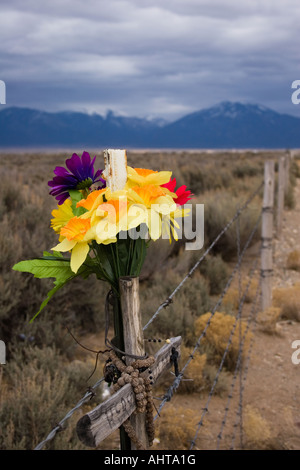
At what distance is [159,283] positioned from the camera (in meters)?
6.76

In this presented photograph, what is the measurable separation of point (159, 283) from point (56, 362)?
264cm

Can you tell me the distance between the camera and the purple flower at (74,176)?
1.58m

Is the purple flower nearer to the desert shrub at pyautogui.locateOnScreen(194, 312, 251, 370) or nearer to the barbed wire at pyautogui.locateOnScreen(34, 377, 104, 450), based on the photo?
the barbed wire at pyautogui.locateOnScreen(34, 377, 104, 450)

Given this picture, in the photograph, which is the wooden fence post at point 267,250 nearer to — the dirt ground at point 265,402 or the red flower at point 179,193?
the dirt ground at point 265,402

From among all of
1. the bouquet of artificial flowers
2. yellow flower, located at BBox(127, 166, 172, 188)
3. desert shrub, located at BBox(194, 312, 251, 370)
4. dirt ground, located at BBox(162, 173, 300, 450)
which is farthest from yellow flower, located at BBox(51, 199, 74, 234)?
desert shrub, located at BBox(194, 312, 251, 370)

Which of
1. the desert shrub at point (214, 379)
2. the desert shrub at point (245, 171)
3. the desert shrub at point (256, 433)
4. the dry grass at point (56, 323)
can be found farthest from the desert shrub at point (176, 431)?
the desert shrub at point (245, 171)

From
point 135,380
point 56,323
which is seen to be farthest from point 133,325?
point 56,323

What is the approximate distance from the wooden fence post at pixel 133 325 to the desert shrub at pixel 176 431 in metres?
2.38

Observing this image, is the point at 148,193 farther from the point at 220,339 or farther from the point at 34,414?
the point at 220,339

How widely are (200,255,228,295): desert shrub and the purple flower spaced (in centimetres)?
591

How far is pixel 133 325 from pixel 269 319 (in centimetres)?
502

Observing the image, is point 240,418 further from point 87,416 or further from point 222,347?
point 87,416

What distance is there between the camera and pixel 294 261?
8.77 m
